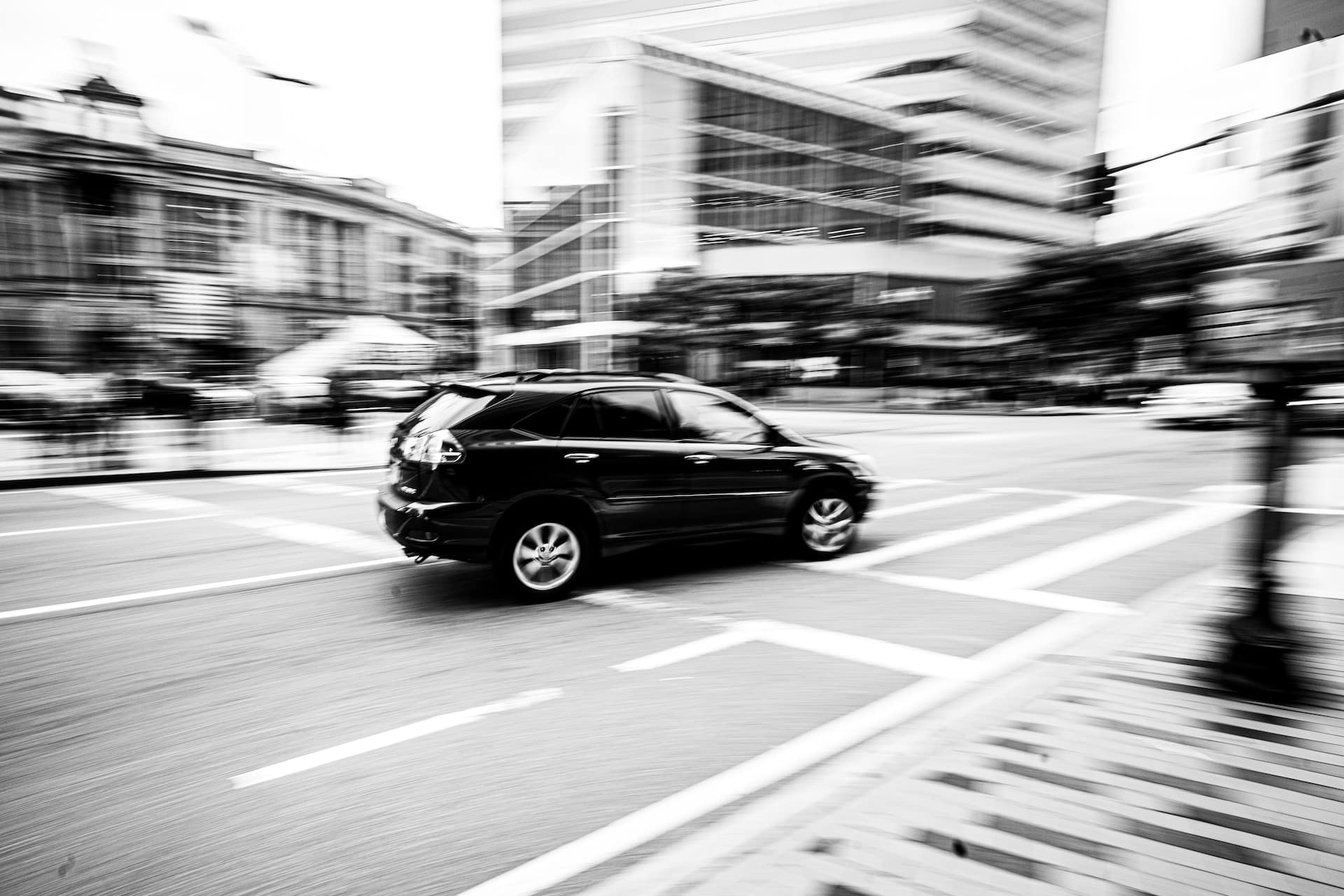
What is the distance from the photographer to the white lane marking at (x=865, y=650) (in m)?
4.68

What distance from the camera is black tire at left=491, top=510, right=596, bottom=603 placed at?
583 centimetres

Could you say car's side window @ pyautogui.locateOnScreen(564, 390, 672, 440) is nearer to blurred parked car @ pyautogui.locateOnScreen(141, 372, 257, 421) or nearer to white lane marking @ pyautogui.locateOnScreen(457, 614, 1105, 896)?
white lane marking @ pyautogui.locateOnScreen(457, 614, 1105, 896)

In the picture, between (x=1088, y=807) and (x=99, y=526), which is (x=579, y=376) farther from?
(x=99, y=526)

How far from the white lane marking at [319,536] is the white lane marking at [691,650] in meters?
3.44

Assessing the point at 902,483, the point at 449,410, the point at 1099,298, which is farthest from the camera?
the point at 1099,298

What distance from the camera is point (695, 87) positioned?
59781mm

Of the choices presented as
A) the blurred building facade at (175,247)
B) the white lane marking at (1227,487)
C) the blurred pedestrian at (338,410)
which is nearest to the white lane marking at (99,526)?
the blurred pedestrian at (338,410)

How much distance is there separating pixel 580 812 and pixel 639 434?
11.5 ft

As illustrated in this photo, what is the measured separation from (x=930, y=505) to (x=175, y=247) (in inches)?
2283

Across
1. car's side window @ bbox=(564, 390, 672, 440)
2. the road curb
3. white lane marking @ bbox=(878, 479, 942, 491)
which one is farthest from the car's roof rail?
the road curb

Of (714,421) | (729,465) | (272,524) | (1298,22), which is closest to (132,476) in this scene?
(272,524)

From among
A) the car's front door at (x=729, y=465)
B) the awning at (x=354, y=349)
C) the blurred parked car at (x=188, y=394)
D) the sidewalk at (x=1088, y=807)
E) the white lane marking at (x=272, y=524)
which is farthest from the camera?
the awning at (x=354, y=349)

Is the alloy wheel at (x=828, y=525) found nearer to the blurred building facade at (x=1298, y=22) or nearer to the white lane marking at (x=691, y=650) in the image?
the white lane marking at (x=691, y=650)

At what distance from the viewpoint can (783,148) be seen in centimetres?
6234
